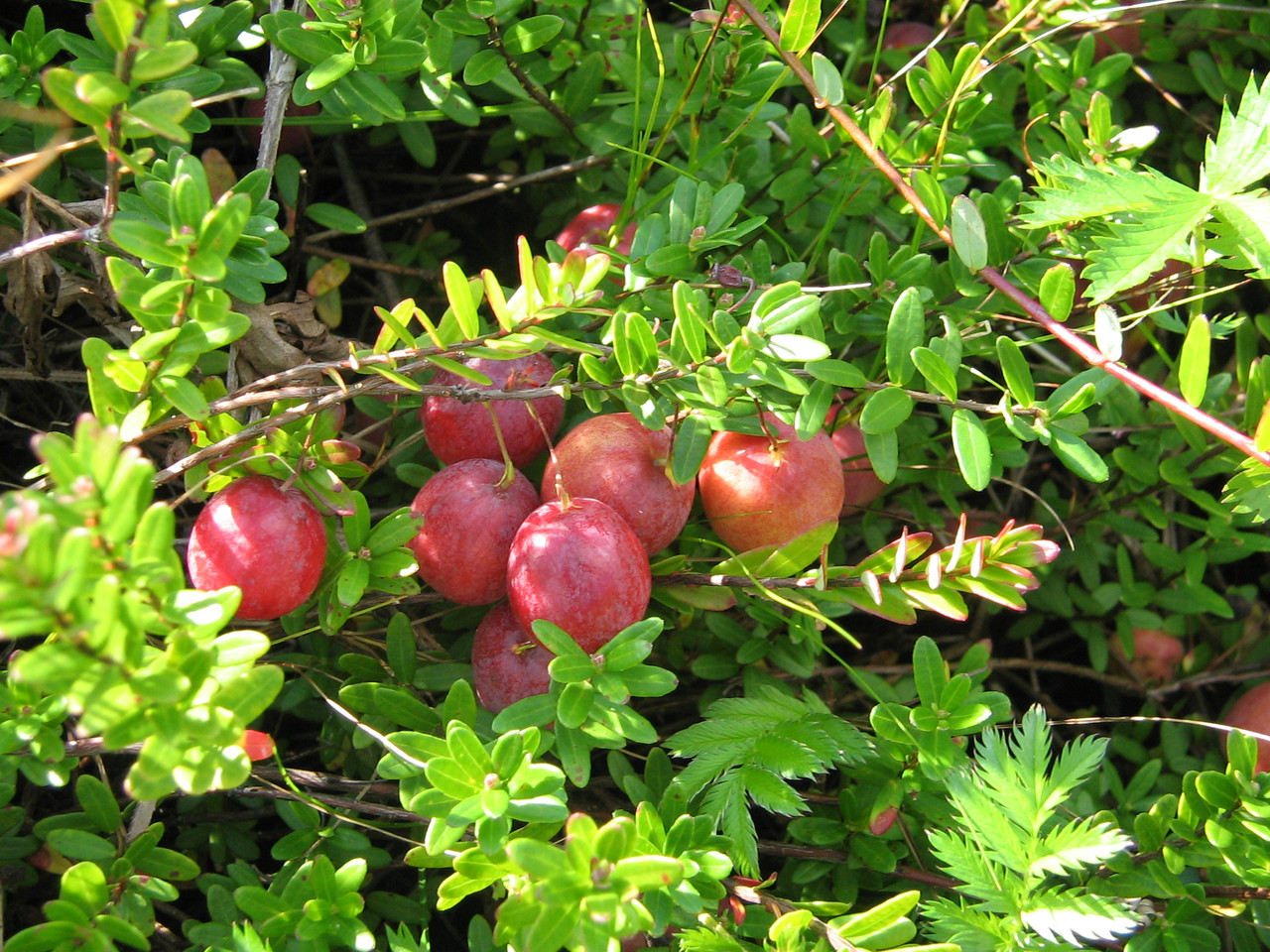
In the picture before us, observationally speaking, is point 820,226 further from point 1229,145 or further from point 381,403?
point 381,403

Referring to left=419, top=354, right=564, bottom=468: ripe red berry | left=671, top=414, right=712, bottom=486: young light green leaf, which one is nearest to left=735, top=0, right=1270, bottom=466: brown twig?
left=671, top=414, right=712, bottom=486: young light green leaf

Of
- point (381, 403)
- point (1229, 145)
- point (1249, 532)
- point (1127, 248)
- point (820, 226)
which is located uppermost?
point (1229, 145)

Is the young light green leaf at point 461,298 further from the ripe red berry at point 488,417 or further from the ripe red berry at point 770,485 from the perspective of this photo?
the ripe red berry at point 770,485

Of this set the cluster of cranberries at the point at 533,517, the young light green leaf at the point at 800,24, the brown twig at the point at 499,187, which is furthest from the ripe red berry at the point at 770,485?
the brown twig at the point at 499,187

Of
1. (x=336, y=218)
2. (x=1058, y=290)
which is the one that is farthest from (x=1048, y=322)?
(x=336, y=218)

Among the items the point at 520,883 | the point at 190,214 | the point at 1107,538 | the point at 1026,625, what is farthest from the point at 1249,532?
the point at 190,214

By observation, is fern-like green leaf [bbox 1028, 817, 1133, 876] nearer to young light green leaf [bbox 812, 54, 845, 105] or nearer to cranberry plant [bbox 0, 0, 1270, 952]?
cranberry plant [bbox 0, 0, 1270, 952]
